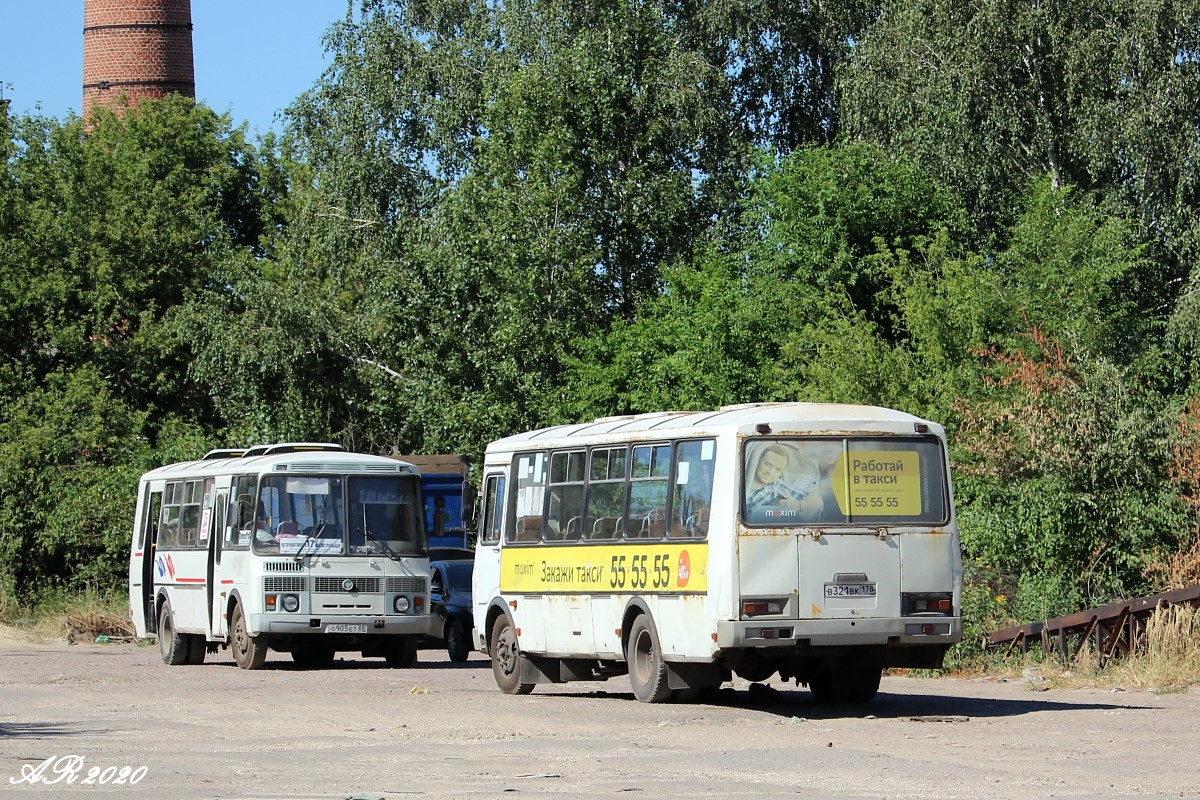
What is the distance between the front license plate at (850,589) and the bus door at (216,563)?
1195 centimetres

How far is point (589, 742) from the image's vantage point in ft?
46.9

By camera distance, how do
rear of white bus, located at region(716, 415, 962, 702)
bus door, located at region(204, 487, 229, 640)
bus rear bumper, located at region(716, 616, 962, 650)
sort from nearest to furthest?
bus rear bumper, located at region(716, 616, 962, 650), rear of white bus, located at region(716, 415, 962, 702), bus door, located at region(204, 487, 229, 640)

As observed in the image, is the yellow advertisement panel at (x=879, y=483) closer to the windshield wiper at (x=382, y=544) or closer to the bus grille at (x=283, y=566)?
the windshield wiper at (x=382, y=544)

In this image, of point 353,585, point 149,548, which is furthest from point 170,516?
point 353,585

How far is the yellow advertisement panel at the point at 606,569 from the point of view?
16.9 meters

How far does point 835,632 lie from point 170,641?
14.5 meters

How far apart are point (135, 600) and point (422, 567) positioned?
22.9 feet

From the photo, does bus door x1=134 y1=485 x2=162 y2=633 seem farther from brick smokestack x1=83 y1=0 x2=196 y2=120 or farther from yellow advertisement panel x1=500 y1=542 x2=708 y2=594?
brick smokestack x1=83 y1=0 x2=196 y2=120

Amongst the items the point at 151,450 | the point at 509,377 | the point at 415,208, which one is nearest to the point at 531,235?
the point at 509,377

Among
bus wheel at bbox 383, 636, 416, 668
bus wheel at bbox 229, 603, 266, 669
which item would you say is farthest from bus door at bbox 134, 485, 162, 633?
bus wheel at bbox 383, 636, 416, 668

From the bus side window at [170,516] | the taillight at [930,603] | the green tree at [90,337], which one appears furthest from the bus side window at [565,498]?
the green tree at [90,337]

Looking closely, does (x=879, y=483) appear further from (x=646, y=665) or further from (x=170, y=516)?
(x=170, y=516)

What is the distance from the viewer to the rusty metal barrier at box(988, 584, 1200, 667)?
20.2 metres

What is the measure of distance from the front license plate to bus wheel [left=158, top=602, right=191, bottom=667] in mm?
14093
